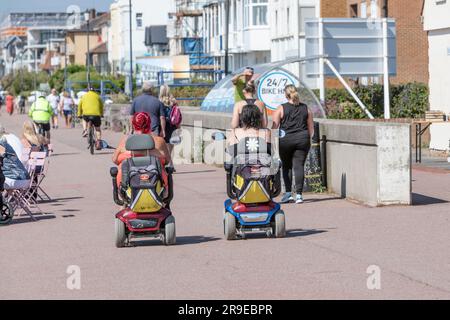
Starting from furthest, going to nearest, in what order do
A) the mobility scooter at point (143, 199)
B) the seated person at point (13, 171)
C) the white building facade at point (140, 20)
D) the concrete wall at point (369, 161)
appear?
the white building facade at point (140, 20), the concrete wall at point (369, 161), the seated person at point (13, 171), the mobility scooter at point (143, 199)

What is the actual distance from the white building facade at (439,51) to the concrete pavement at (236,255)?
11303 mm

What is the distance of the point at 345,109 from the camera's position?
112 feet

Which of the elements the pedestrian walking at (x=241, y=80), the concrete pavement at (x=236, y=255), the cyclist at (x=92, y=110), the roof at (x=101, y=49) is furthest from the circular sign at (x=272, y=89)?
the roof at (x=101, y=49)

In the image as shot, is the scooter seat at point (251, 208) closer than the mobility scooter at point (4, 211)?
Yes

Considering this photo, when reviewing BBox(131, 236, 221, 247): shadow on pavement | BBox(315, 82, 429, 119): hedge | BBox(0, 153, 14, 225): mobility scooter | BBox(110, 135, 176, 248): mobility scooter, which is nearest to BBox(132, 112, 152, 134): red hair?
BBox(110, 135, 176, 248): mobility scooter

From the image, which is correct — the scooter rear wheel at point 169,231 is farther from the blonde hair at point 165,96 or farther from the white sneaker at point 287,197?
the blonde hair at point 165,96

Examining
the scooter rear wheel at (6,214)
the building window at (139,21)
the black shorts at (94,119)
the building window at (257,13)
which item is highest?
the building window at (139,21)

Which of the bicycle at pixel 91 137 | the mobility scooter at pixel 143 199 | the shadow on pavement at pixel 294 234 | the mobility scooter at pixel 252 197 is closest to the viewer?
the mobility scooter at pixel 143 199

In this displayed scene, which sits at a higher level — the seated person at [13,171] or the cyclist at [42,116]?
the cyclist at [42,116]

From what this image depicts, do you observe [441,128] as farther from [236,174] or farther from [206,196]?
[236,174]

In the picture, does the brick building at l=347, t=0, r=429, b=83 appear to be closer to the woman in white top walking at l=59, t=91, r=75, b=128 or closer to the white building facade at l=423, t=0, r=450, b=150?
the woman in white top walking at l=59, t=91, r=75, b=128

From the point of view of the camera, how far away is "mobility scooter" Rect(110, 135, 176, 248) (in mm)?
12625

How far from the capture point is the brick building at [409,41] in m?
49.3

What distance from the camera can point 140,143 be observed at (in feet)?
42.3
